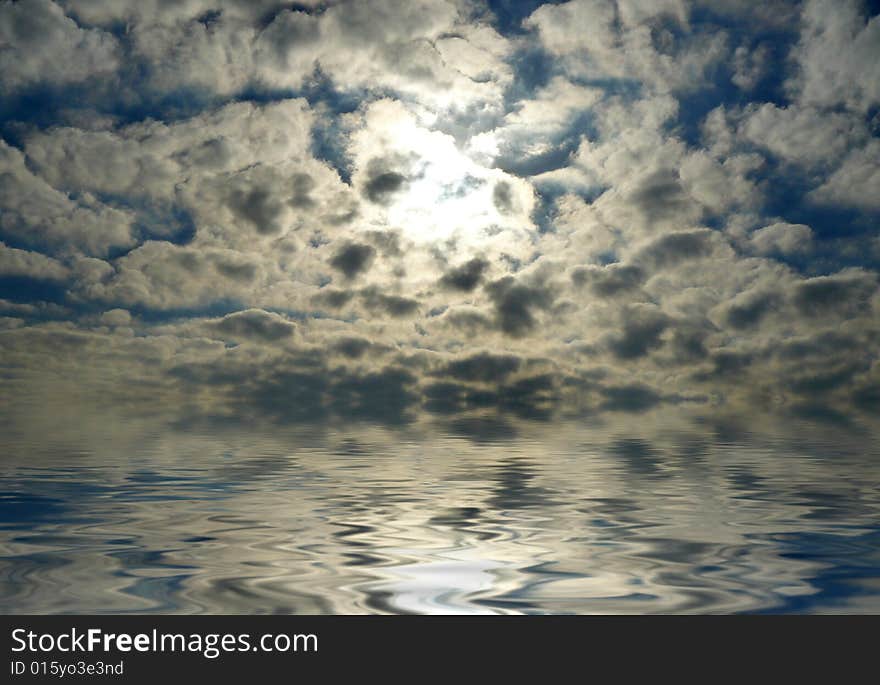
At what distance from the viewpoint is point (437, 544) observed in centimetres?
1174

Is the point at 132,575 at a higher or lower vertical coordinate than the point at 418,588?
higher

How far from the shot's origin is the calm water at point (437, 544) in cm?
845

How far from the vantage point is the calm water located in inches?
332

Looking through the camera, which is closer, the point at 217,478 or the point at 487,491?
the point at 487,491
